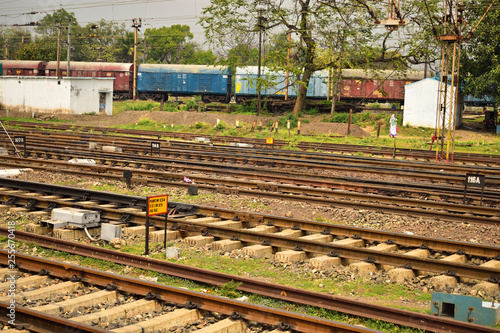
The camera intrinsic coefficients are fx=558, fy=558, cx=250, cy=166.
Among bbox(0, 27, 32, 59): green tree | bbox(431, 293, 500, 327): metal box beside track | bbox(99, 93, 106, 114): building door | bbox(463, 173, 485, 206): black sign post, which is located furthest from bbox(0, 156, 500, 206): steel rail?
bbox(0, 27, 32, 59): green tree

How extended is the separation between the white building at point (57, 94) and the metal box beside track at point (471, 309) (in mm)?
48170

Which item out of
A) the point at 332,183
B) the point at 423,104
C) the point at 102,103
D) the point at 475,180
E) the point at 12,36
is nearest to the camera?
the point at 475,180

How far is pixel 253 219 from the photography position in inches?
423

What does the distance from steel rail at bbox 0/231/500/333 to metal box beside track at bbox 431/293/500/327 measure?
38 centimetres

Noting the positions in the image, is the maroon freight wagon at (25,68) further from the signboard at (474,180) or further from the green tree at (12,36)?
the signboard at (474,180)

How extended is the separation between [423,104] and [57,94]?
31905mm

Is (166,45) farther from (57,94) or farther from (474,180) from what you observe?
(474,180)

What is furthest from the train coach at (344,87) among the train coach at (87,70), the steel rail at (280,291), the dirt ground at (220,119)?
the steel rail at (280,291)

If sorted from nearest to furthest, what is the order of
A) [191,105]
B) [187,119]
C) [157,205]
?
[157,205] → [187,119] → [191,105]

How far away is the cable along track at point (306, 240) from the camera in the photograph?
26.9ft

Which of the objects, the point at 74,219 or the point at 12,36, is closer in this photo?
the point at 74,219

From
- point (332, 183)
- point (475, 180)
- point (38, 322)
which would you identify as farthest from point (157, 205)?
point (475, 180)

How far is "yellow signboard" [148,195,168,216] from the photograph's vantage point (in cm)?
877

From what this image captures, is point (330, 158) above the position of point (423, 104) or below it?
below
